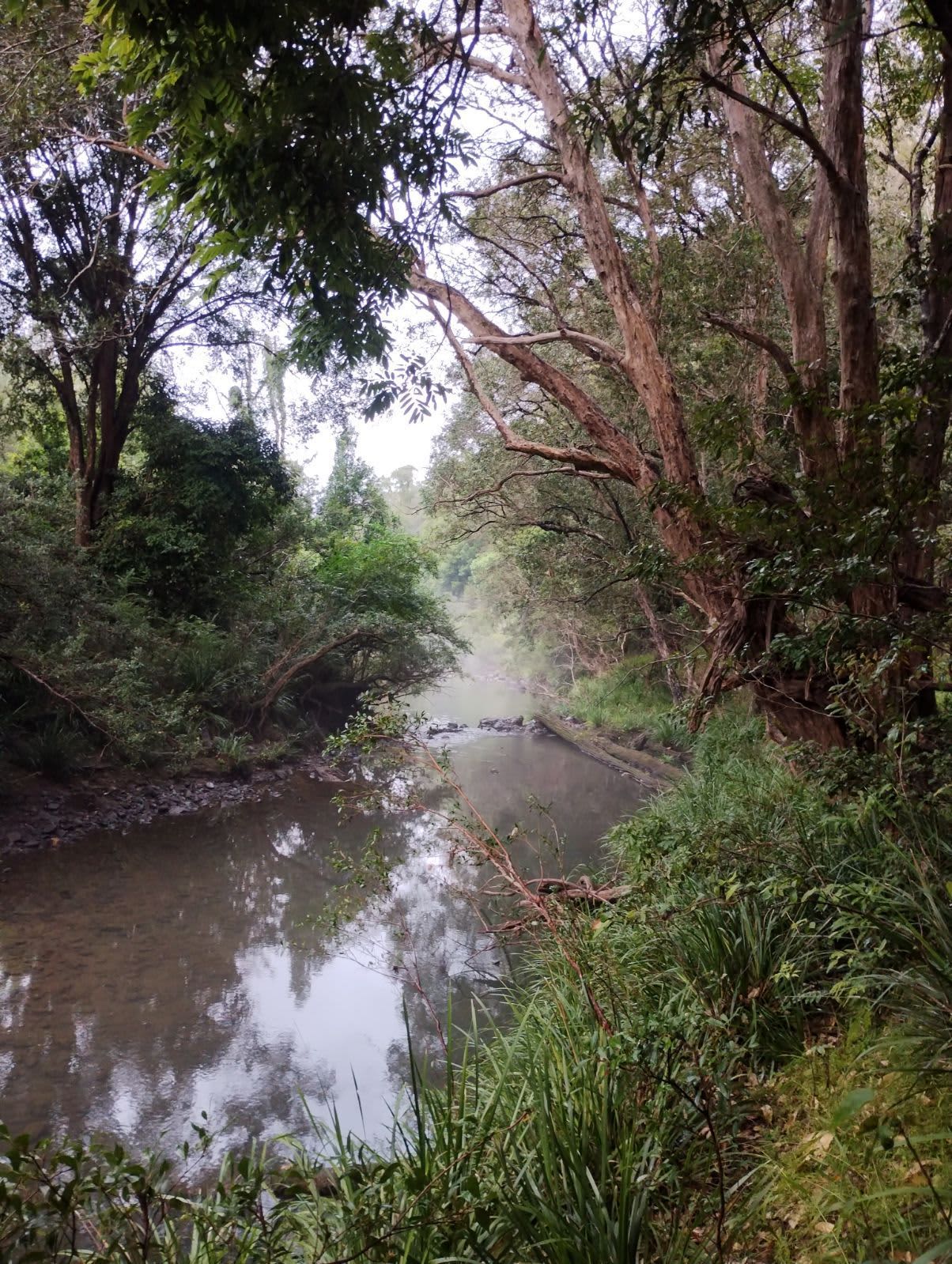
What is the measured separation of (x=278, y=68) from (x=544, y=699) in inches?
845

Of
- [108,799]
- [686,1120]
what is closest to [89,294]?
[108,799]

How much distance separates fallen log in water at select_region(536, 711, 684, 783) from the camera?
1237cm

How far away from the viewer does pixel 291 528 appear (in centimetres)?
1563

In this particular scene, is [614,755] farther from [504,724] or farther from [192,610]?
[192,610]

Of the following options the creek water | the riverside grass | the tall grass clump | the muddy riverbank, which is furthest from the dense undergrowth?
the riverside grass

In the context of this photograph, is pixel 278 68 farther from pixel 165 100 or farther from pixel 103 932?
pixel 103 932

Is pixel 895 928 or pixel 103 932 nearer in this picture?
pixel 895 928

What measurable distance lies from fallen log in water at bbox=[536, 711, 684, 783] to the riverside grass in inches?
287

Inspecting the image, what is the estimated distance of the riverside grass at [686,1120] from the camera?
210 cm

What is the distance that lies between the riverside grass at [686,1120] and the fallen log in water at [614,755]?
23.9 feet

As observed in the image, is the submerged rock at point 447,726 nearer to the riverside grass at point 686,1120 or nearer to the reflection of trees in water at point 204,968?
the reflection of trees in water at point 204,968

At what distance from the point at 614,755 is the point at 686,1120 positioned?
1146cm

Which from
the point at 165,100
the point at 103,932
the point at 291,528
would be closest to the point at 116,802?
the point at 103,932

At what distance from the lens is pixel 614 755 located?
559 inches
